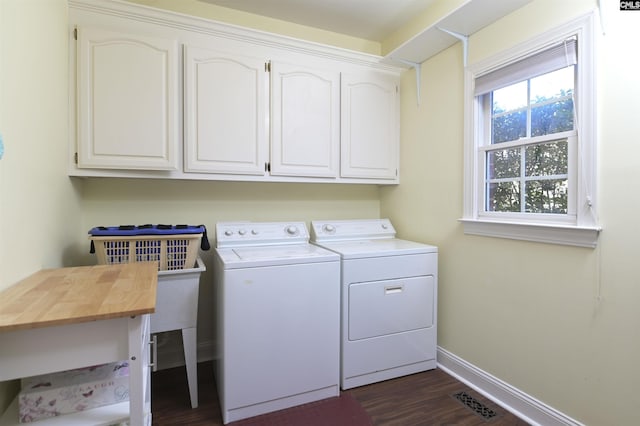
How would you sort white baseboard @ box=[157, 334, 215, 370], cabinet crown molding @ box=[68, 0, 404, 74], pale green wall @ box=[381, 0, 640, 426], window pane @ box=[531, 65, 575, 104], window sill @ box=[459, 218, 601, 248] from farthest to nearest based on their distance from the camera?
white baseboard @ box=[157, 334, 215, 370] → cabinet crown molding @ box=[68, 0, 404, 74] → window pane @ box=[531, 65, 575, 104] → window sill @ box=[459, 218, 601, 248] → pale green wall @ box=[381, 0, 640, 426]

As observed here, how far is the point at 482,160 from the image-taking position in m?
2.00

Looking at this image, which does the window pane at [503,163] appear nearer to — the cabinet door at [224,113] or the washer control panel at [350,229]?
the washer control panel at [350,229]

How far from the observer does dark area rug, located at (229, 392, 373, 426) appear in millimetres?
1665

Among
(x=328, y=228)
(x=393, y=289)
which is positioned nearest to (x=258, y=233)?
(x=328, y=228)

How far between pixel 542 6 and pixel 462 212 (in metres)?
1.16

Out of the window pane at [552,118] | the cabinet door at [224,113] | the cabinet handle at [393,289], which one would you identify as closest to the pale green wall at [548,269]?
the window pane at [552,118]

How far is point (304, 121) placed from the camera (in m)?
2.26

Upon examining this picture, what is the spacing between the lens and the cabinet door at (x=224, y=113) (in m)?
1.96

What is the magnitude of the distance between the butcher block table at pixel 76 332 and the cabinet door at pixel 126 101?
0.91 meters

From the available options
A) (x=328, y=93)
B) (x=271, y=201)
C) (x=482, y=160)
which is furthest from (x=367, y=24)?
(x=271, y=201)

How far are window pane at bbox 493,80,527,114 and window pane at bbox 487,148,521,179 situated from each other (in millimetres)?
255

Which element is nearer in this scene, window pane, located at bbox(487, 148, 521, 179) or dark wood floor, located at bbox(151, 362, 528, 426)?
dark wood floor, located at bbox(151, 362, 528, 426)

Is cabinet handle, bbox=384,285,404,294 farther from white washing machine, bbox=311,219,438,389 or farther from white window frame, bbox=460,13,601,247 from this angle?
white window frame, bbox=460,13,601,247

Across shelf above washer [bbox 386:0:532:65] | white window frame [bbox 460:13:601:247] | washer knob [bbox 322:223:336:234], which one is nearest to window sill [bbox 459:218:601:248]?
white window frame [bbox 460:13:601:247]
